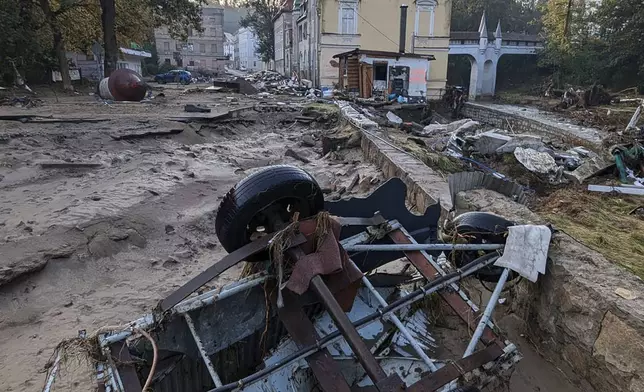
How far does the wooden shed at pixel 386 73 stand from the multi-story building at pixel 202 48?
46.4 m

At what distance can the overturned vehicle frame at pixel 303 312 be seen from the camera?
2309 mm

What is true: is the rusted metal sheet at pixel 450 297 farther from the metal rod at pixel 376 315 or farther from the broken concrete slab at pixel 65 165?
the broken concrete slab at pixel 65 165

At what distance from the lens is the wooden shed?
25.6 metres

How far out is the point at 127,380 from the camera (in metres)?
2.13

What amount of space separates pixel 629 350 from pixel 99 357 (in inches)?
116

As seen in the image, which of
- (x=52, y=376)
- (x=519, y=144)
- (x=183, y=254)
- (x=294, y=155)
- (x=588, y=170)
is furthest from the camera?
(x=519, y=144)

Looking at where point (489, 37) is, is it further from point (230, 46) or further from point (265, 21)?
point (230, 46)

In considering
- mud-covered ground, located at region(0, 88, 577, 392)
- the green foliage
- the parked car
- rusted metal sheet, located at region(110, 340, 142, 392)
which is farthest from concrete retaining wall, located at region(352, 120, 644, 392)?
the parked car

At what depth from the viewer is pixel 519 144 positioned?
34.8ft

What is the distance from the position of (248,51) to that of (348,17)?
194 ft

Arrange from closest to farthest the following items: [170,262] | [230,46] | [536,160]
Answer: [170,262] → [536,160] → [230,46]

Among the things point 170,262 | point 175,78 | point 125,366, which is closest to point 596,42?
point 170,262

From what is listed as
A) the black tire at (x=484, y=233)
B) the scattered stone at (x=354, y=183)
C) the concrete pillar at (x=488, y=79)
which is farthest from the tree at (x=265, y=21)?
the black tire at (x=484, y=233)

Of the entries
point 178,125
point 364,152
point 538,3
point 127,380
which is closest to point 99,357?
point 127,380
